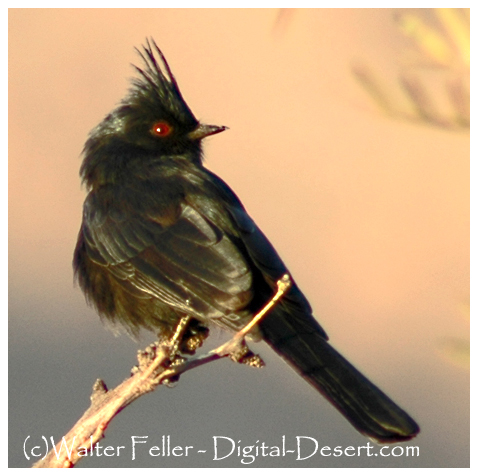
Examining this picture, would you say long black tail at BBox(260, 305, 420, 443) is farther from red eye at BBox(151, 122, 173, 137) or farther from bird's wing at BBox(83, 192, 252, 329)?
red eye at BBox(151, 122, 173, 137)

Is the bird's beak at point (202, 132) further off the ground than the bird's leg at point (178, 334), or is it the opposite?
the bird's beak at point (202, 132)

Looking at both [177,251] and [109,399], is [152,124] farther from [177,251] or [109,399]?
[109,399]

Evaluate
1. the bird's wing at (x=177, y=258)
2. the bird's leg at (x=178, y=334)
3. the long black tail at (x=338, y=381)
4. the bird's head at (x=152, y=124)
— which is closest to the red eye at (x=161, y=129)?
the bird's head at (x=152, y=124)

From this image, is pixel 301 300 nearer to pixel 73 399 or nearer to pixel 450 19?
pixel 73 399

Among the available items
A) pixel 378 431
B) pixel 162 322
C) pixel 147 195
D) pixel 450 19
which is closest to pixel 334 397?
pixel 378 431

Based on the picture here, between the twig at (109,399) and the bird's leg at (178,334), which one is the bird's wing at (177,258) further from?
the twig at (109,399)

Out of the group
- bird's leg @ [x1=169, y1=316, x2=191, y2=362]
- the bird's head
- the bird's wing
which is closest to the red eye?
the bird's head

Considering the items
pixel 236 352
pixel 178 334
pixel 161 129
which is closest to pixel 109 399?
pixel 178 334
